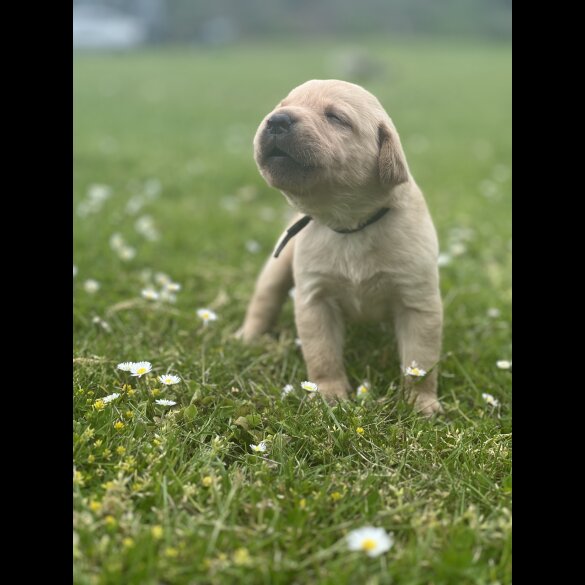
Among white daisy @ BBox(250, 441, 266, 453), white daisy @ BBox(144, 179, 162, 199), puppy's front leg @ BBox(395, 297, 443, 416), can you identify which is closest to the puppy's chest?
puppy's front leg @ BBox(395, 297, 443, 416)

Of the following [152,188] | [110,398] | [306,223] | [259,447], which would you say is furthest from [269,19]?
[259,447]

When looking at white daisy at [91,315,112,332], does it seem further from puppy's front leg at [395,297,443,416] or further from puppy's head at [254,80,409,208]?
puppy's front leg at [395,297,443,416]

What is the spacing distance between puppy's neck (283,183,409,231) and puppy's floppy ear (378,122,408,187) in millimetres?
105

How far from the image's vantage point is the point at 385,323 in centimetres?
306

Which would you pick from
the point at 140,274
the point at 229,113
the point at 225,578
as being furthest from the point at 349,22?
the point at 225,578

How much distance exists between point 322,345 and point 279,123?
0.88 metres

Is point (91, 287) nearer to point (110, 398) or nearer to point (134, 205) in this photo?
point (110, 398)

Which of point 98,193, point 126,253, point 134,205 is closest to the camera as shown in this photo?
point 126,253

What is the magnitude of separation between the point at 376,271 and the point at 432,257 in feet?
0.75

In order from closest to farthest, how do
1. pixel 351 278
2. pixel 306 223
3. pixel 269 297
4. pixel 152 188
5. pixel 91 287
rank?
pixel 351 278 → pixel 306 223 → pixel 269 297 → pixel 91 287 → pixel 152 188

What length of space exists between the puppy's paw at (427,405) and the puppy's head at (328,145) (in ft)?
2.56

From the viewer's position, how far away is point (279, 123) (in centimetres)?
217
